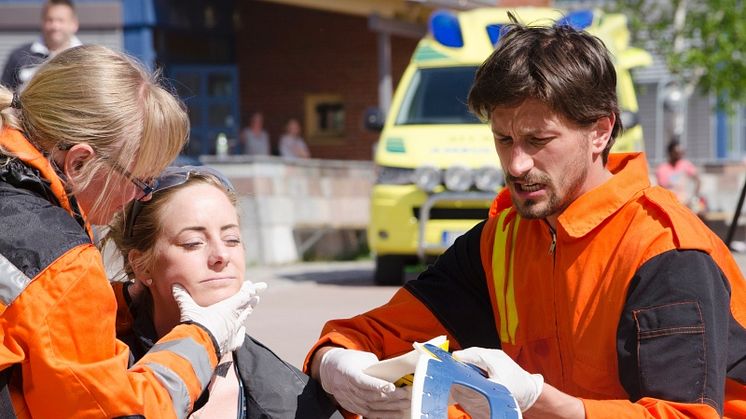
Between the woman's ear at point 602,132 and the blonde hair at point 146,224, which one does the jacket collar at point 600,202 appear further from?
the blonde hair at point 146,224

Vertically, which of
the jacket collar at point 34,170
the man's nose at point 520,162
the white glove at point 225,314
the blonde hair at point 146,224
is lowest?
the white glove at point 225,314

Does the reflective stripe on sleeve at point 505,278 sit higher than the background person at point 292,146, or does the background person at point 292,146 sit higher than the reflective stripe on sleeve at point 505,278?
the reflective stripe on sleeve at point 505,278

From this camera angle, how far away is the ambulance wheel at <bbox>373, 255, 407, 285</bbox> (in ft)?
36.5

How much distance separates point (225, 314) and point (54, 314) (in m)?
0.57

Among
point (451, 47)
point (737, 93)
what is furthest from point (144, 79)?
point (737, 93)

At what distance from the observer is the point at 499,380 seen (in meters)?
2.53

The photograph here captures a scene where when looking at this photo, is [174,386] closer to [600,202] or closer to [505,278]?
[505,278]

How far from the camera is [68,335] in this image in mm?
2502

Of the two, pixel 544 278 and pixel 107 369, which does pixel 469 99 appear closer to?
pixel 544 278

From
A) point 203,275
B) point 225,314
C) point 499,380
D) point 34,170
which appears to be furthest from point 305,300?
point 499,380

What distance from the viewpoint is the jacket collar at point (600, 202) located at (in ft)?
9.71

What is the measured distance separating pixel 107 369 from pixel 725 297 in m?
1.28

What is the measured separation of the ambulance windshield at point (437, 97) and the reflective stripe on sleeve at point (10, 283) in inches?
333

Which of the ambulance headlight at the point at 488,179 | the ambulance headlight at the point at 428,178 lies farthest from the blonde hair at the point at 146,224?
the ambulance headlight at the point at 428,178
